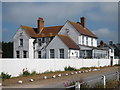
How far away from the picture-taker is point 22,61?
19922mm

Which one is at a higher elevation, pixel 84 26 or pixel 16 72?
pixel 84 26

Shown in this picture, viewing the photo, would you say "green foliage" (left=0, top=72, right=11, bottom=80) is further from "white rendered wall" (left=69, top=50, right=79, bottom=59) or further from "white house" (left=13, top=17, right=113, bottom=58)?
"white rendered wall" (left=69, top=50, right=79, bottom=59)

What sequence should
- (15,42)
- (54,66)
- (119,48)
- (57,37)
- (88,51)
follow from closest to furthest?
(54,66), (57,37), (88,51), (15,42), (119,48)

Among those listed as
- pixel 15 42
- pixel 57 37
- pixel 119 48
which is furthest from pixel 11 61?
pixel 119 48

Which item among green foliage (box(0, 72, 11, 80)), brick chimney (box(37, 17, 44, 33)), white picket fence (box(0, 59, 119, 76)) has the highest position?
brick chimney (box(37, 17, 44, 33))

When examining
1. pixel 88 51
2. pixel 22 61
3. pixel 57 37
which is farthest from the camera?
pixel 88 51

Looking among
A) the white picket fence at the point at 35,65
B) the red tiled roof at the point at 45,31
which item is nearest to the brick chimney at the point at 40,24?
the red tiled roof at the point at 45,31

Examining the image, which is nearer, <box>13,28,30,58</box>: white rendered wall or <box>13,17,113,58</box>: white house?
<box>13,17,113,58</box>: white house

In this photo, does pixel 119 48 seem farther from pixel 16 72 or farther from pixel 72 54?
pixel 16 72

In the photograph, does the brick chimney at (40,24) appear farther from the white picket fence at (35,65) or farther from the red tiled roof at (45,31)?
the white picket fence at (35,65)

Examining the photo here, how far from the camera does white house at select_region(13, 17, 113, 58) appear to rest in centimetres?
3741

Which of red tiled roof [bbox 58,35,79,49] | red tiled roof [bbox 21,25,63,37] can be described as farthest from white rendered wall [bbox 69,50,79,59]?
red tiled roof [bbox 21,25,63,37]

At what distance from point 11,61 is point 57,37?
19228mm

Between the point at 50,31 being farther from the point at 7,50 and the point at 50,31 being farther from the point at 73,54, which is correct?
the point at 7,50
